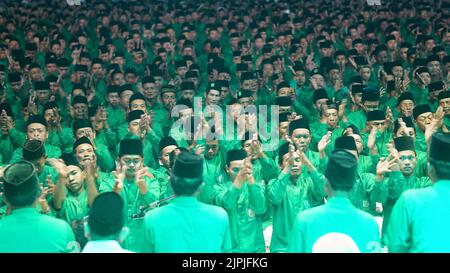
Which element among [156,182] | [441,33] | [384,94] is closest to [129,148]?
[156,182]

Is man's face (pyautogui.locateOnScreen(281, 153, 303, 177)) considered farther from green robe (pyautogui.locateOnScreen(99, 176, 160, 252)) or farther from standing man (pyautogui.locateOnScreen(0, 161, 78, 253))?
standing man (pyautogui.locateOnScreen(0, 161, 78, 253))

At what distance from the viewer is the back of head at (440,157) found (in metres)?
4.71

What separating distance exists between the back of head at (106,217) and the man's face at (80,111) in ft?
20.3

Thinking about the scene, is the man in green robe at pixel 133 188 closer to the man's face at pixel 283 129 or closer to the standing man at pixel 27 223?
the standing man at pixel 27 223

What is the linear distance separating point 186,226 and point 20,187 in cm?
115

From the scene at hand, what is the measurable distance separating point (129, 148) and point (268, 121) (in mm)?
3058

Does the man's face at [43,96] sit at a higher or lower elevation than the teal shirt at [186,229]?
higher

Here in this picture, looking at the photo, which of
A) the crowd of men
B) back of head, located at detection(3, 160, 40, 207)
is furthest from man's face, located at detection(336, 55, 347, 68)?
back of head, located at detection(3, 160, 40, 207)

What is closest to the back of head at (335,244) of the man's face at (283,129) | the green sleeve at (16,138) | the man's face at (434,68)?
the man's face at (283,129)

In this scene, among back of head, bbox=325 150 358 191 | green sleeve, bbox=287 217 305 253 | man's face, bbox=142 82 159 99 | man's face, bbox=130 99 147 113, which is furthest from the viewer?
man's face, bbox=142 82 159 99

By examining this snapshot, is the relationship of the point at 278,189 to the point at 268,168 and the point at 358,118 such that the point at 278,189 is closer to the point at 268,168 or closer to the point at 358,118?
the point at 268,168

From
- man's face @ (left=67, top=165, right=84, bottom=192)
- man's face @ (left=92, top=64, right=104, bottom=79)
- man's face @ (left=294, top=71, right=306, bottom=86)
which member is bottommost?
man's face @ (left=67, top=165, right=84, bottom=192)

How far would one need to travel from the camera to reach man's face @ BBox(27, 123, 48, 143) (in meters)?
8.74

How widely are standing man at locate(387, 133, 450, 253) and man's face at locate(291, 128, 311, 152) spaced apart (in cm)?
337
